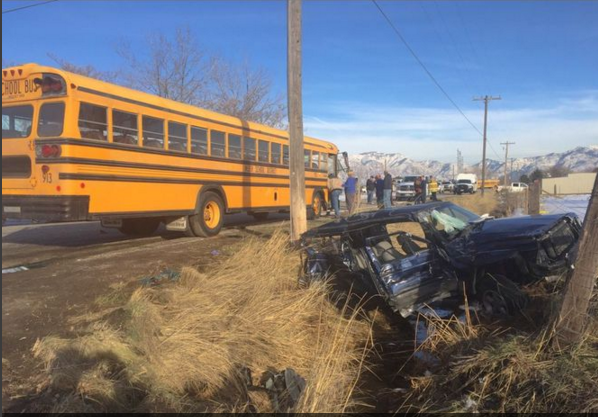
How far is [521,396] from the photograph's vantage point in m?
2.84

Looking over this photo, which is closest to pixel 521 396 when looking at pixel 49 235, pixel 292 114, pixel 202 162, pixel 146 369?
pixel 146 369

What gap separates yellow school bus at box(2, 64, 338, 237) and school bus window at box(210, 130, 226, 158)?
0.02 meters

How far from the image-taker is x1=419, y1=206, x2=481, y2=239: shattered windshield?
575cm

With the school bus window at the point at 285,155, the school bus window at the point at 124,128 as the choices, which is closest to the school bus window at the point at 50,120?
the school bus window at the point at 124,128

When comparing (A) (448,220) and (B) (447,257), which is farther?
(A) (448,220)

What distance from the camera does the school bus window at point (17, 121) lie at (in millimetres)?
7934

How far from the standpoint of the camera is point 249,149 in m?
12.7

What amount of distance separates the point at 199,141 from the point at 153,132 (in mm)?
1503

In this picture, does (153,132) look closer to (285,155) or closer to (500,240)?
(285,155)

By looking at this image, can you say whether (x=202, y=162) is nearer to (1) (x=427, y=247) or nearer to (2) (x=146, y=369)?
(1) (x=427, y=247)

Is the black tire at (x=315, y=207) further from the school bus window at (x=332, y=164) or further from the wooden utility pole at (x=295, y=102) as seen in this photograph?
the wooden utility pole at (x=295, y=102)

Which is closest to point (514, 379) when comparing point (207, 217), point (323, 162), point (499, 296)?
point (499, 296)

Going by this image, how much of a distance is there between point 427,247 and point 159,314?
3143mm

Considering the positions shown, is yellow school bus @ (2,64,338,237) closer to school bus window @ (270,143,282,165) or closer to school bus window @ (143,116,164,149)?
school bus window @ (143,116,164,149)
